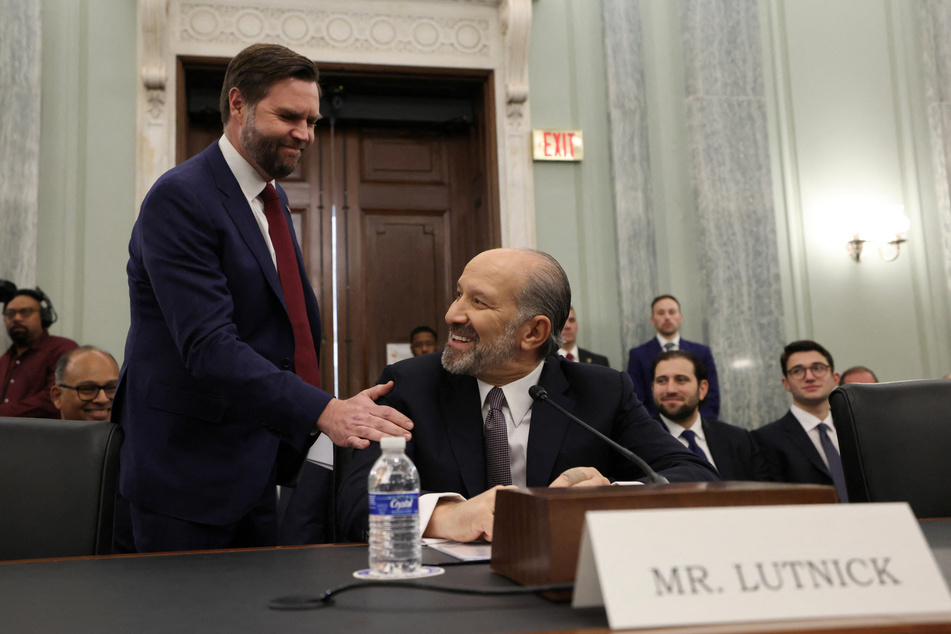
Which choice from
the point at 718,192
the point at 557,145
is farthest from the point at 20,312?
the point at 718,192

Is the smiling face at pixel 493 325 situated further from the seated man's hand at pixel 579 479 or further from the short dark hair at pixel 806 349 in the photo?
the short dark hair at pixel 806 349

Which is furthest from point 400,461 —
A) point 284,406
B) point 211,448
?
point 211,448

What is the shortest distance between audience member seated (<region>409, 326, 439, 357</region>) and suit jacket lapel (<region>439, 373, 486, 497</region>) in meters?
3.65

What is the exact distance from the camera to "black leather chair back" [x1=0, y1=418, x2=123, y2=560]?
159 centimetres

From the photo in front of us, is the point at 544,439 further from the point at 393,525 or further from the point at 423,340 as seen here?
the point at 423,340

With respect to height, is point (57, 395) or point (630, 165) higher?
point (630, 165)

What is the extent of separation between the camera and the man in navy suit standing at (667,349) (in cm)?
523

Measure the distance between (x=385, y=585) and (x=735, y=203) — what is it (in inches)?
206

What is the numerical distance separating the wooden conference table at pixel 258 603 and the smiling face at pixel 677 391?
272 cm

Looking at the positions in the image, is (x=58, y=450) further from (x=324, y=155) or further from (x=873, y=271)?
(x=873, y=271)

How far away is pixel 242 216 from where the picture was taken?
193 centimetres

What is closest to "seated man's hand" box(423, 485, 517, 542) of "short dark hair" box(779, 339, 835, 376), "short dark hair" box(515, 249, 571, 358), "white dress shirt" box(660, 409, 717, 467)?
"short dark hair" box(515, 249, 571, 358)

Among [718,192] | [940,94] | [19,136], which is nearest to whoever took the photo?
[19,136]

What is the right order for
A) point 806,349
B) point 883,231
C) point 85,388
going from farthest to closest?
point 883,231, point 806,349, point 85,388
